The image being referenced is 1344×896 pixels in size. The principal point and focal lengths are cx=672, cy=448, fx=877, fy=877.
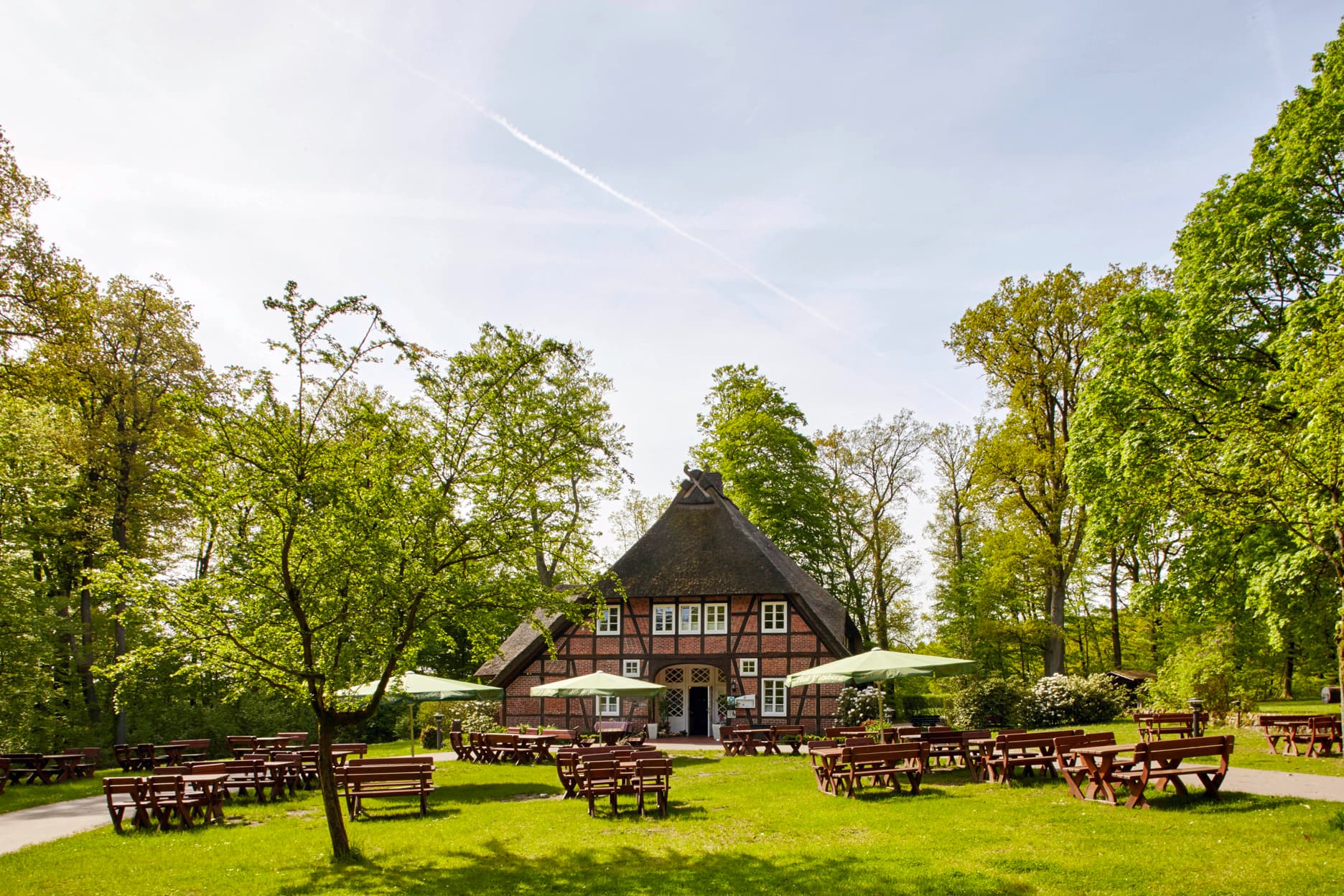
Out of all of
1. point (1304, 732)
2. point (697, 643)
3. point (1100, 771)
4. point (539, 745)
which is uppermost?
point (697, 643)

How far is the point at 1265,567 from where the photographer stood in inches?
630

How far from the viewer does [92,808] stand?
13734 millimetres

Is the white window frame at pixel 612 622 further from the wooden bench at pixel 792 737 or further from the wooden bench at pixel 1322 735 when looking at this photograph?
the wooden bench at pixel 1322 735

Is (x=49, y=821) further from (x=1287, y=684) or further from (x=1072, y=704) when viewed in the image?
(x=1287, y=684)

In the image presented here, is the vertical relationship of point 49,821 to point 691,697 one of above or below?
above

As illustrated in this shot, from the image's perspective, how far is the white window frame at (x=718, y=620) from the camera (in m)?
26.5

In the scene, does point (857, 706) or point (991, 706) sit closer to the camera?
point (991, 706)

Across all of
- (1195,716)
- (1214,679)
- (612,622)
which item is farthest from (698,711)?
(1195,716)

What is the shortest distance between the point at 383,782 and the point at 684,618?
15.0 m

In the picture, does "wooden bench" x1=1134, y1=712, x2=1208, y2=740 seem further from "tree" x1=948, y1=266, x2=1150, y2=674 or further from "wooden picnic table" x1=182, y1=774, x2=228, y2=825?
"wooden picnic table" x1=182, y1=774, x2=228, y2=825

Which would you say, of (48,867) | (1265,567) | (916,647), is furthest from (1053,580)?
(48,867)

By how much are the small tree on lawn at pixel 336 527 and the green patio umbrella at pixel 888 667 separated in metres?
8.13

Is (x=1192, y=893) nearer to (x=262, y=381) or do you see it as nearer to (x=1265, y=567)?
(x=262, y=381)

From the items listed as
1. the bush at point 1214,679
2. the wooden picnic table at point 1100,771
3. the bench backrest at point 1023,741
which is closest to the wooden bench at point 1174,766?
the wooden picnic table at point 1100,771
